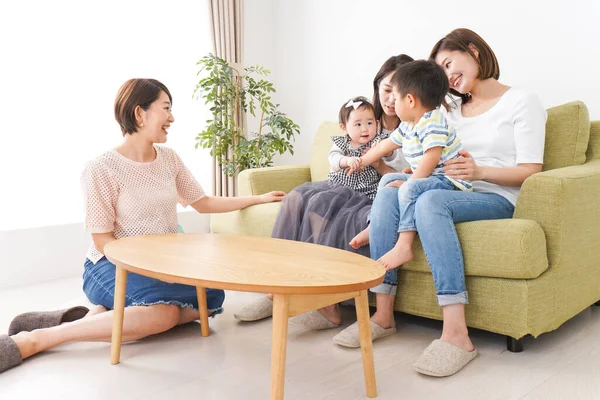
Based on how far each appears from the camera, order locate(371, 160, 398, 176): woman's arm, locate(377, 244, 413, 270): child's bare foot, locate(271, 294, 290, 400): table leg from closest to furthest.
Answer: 1. locate(271, 294, 290, 400): table leg
2. locate(377, 244, 413, 270): child's bare foot
3. locate(371, 160, 398, 176): woman's arm

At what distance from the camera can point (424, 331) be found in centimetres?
227

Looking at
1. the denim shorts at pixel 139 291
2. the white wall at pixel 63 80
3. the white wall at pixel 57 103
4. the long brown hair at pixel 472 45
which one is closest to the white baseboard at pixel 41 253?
the white wall at pixel 57 103

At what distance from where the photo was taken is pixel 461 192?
211 cm

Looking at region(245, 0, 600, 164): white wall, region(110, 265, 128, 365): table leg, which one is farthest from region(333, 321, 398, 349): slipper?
region(245, 0, 600, 164): white wall

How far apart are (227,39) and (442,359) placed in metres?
2.99

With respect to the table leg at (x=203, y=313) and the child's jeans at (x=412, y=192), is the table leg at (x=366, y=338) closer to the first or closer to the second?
the child's jeans at (x=412, y=192)

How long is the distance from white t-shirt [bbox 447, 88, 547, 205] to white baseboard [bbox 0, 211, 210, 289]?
227cm

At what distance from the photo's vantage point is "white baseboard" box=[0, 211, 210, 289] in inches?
125

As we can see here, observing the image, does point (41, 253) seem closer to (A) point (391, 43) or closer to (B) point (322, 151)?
(B) point (322, 151)

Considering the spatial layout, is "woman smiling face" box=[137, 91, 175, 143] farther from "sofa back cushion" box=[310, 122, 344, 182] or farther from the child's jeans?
"sofa back cushion" box=[310, 122, 344, 182]

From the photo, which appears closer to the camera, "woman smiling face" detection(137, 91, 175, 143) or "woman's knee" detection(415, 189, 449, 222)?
"woman's knee" detection(415, 189, 449, 222)

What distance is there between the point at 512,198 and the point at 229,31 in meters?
2.64

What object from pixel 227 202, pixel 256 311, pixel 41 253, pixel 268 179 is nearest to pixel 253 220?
pixel 227 202

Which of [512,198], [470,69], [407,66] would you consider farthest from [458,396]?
[470,69]
